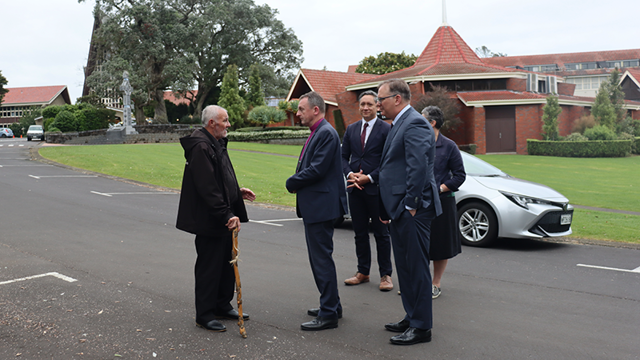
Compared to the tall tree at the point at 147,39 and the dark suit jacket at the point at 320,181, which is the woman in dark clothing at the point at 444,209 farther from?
the tall tree at the point at 147,39

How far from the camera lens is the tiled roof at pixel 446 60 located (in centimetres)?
3678

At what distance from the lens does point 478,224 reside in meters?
7.91

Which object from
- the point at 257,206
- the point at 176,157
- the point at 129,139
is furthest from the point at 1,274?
the point at 129,139

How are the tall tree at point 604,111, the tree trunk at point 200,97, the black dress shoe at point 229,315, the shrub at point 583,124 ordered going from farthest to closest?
the tree trunk at point 200,97, the tall tree at point 604,111, the shrub at point 583,124, the black dress shoe at point 229,315

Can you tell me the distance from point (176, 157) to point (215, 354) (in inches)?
841

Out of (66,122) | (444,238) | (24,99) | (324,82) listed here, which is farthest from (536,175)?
(24,99)

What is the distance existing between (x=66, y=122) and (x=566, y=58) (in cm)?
8193

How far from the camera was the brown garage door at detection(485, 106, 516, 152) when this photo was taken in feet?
118

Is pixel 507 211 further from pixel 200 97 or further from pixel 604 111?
pixel 200 97

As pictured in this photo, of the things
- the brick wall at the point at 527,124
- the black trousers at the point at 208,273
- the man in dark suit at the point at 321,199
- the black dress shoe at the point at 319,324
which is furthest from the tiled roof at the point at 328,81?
the black dress shoe at the point at 319,324

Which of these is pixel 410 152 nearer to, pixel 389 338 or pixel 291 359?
pixel 389 338

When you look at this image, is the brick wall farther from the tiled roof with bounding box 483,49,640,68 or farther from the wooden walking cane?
the tiled roof with bounding box 483,49,640,68

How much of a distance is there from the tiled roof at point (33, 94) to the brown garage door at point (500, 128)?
237 ft

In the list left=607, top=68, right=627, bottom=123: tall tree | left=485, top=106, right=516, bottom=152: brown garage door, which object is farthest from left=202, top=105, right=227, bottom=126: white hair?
left=607, top=68, right=627, bottom=123: tall tree
